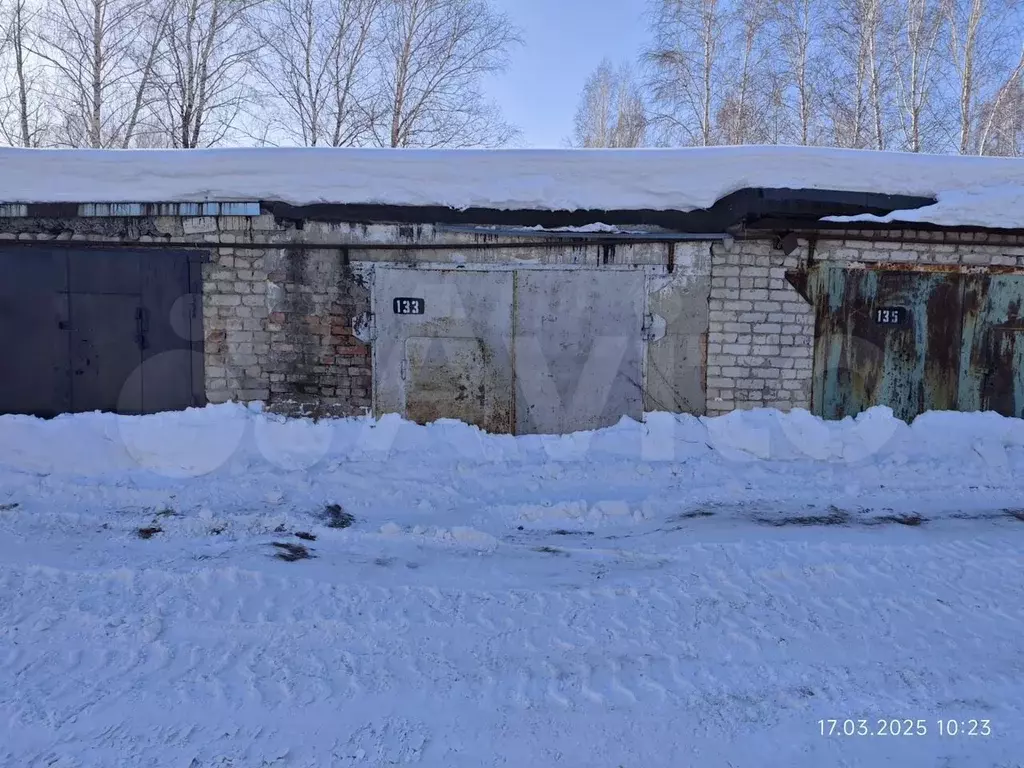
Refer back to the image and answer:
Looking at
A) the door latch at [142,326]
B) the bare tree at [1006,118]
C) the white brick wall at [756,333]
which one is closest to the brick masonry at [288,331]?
the door latch at [142,326]

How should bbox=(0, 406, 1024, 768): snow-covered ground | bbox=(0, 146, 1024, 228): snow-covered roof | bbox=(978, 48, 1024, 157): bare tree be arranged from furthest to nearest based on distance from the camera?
bbox=(978, 48, 1024, 157): bare tree < bbox=(0, 146, 1024, 228): snow-covered roof < bbox=(0, 406, 1024, 768): snow-covered ground

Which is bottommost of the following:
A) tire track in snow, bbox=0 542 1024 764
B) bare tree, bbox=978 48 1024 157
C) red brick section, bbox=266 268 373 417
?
tire track in snow, bbox=0 542 1024 764

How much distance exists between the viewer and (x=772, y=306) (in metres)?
5.77

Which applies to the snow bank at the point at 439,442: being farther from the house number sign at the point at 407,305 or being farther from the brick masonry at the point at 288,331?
the house number sign at the point at 407,305

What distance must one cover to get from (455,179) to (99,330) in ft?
12.1

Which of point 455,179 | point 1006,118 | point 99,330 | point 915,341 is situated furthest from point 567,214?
point 1006,118

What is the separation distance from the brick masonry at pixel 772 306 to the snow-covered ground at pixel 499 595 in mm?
566

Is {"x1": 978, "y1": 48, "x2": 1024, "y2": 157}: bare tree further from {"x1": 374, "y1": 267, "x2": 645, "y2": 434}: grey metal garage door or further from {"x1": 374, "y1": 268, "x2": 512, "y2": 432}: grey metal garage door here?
{"x1": 374, "y1": 268, "x2": 512, "y2": 432}: grey metal garage door

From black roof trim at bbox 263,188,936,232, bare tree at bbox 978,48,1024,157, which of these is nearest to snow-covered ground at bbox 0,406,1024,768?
black roof trim at bbox 263,188,936,232

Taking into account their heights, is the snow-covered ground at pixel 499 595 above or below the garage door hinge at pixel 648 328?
below

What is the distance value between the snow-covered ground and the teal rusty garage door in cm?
63

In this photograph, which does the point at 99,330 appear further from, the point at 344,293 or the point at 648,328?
the point at 648,328

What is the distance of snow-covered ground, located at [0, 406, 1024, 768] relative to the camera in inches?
81.8

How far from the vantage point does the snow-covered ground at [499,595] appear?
2.08 metres
